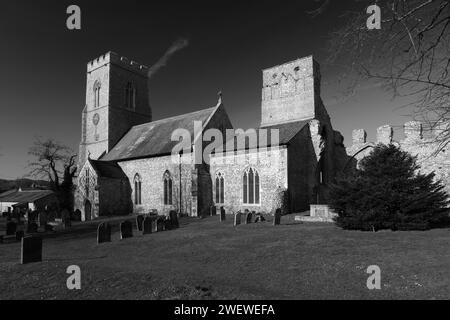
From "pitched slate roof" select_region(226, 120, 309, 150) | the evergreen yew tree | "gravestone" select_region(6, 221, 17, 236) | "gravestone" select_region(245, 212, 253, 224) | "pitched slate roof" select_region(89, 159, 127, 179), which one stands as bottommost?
"gravestone" select_region(6, 221, 17, 236)

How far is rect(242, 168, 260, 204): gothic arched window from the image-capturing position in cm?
2122

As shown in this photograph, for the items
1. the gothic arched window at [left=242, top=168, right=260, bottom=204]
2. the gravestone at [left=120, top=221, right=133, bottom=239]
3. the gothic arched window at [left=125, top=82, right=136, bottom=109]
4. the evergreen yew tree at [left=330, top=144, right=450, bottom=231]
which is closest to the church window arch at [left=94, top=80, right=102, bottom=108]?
the gothic arched window at [left=125, top=82, right=136, bottom=109]

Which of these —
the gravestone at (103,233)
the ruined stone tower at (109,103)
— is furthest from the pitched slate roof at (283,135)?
the ruined stone tower at (109,103)

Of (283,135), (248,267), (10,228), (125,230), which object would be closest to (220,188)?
(283,135)

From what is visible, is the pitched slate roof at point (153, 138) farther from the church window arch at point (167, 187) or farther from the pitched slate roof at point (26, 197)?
the pitched slate roof at point (26, 197)

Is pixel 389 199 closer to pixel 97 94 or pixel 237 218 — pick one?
pixel 237 218

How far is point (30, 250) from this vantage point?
30.8 feet

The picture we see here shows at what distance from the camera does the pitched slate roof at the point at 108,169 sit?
25547 mm

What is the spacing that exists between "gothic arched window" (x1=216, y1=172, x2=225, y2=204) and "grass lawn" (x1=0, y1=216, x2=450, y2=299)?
33.4 ft

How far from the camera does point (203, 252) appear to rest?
10.1 meters

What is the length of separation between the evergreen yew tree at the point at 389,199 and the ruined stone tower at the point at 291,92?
1374 centimetres

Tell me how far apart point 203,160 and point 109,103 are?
1481cm

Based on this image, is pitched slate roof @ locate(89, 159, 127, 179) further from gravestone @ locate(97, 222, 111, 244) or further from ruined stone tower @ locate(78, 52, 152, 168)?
gravestone @ locate(97, 222, 111, 244)
